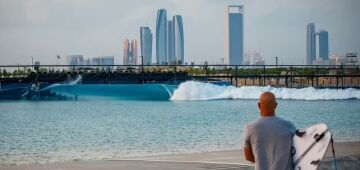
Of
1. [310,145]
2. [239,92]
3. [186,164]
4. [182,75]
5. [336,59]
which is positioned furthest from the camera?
[336,59]

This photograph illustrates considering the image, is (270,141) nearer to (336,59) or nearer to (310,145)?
(310,145)

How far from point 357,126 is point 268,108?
77.7 feet

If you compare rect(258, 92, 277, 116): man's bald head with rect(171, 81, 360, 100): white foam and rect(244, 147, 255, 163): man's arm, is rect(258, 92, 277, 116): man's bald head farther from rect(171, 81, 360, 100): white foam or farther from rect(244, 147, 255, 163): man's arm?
rect(171, 81, 360, 100): white foam

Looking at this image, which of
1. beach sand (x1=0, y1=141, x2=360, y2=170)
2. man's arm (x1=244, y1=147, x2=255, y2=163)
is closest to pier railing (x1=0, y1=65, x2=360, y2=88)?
beach sand (x1=0, y1=141, x2=360, y2=170)

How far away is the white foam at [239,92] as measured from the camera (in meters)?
71.4

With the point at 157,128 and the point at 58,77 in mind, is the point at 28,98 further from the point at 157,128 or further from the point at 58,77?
the point at 157,128

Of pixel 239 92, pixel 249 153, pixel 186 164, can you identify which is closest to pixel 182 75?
pixel 239 92

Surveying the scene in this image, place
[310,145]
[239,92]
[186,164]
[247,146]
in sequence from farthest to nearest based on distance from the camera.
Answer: [239,92], [186,164], [247,146], [310,145]

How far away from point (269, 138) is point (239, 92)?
68908 mm

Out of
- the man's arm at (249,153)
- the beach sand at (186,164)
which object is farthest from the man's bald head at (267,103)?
the beach sand at (186,164)

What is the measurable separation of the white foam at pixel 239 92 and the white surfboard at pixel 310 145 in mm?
64707

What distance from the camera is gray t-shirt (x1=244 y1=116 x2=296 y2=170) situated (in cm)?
666

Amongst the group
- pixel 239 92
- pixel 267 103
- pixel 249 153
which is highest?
pixel 267 103

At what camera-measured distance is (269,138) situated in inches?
263
